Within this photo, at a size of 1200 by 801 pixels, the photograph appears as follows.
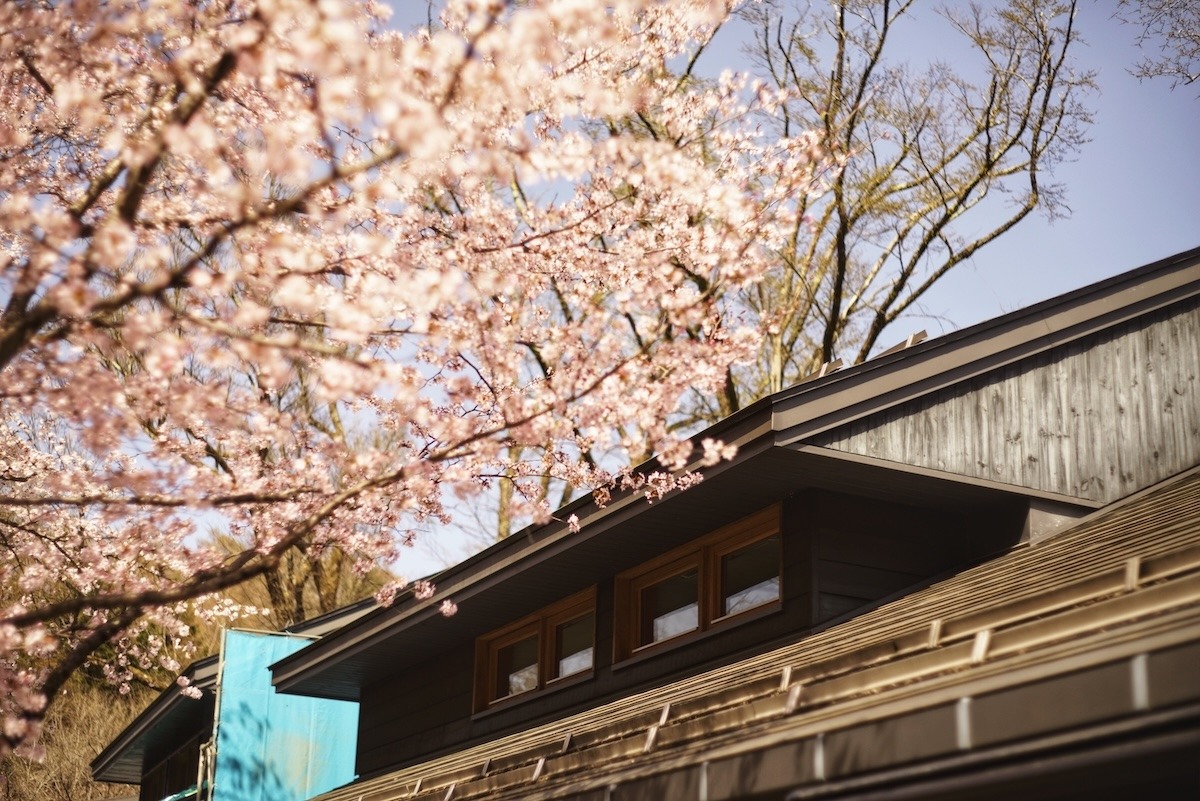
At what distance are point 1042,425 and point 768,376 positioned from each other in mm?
14244

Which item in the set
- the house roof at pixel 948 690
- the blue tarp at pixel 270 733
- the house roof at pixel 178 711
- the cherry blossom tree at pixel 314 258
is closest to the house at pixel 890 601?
the house roof at pixel 948 690

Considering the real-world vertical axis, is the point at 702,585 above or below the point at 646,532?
below

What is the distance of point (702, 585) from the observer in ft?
33.8

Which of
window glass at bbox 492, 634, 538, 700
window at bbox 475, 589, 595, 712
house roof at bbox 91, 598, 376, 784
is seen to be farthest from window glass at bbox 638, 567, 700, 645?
house roof at bbox 91, 598, 376, 784

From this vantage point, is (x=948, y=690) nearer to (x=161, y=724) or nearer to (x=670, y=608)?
(x=670, y=608)

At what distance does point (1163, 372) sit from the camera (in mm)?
10227

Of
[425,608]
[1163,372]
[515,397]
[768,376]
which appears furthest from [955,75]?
[515,397]

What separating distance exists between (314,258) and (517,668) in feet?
26.7

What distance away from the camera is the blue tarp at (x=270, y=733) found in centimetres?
1695

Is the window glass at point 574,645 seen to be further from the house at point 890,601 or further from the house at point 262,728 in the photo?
the house at point 262,728

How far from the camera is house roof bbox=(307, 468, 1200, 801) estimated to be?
14.3ft

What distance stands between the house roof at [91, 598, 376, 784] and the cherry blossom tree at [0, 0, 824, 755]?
641 cm

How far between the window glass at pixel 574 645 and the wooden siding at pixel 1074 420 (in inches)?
171

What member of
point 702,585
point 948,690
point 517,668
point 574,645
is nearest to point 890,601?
point 702,585
